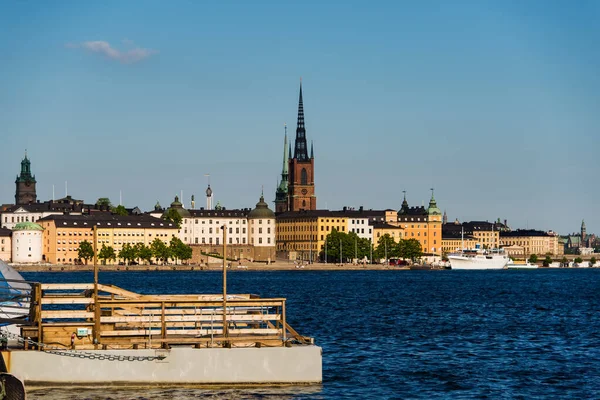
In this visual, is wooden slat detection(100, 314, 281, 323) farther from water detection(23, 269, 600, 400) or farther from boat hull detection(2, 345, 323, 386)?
water detection(23, 269, 600, 400)

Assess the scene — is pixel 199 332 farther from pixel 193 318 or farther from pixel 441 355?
pixel 441 355

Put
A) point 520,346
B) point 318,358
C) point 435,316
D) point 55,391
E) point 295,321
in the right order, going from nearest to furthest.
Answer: point 55,391
point 318,358
point 520,346
point 295,321
point 435,316

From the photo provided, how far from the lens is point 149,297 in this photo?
28.5 m

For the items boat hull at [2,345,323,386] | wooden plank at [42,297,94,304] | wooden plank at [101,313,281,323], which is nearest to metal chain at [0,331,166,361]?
boat hull at [2,345,323,386]

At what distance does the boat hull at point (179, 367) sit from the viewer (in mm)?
25719

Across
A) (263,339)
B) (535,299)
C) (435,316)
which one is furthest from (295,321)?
(535,299)

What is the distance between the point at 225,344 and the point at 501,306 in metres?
47.5

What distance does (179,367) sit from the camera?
26.3 metres

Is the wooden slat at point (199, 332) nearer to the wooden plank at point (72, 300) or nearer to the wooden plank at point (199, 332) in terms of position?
the wooden plank at point (199, 332)


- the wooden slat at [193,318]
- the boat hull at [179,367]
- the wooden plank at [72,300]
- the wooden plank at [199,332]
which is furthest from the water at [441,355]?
the wooden plank at [72,300]

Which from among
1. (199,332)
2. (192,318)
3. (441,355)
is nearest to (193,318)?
(192,318)

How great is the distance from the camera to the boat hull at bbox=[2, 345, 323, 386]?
84.4 ft

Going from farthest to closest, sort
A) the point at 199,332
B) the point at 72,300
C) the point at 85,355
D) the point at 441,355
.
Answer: the point at 441,355, the point at 199,332, the point at 72,300, the point at 85,355

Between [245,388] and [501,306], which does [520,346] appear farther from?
[501,306]
